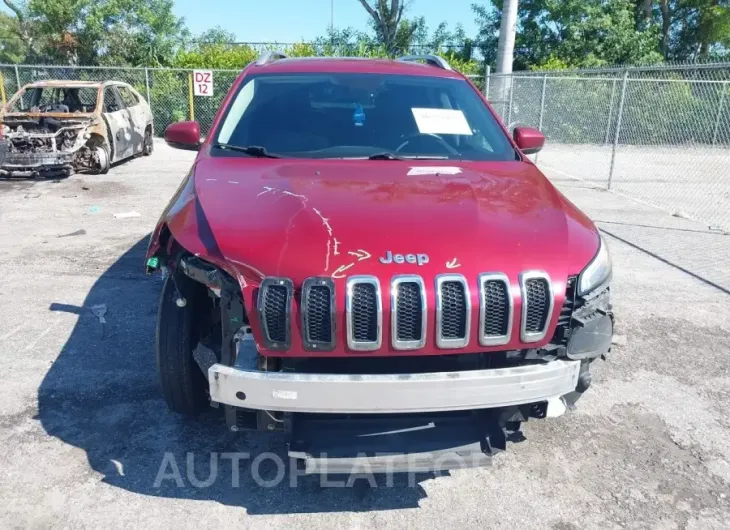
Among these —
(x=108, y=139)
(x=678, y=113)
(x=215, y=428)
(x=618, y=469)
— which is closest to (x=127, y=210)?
(x=108, y=139)

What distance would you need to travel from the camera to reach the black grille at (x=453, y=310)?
2.37 meters

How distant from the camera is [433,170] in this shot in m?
3.36

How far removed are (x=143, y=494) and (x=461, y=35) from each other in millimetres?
23828

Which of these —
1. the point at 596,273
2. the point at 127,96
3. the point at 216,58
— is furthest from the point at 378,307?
the point at 216,58

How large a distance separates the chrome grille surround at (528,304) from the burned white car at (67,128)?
32.9 ft

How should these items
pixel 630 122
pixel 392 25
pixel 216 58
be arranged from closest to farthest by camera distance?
pixel 630 122, pixel 216 58, pixel 392 25

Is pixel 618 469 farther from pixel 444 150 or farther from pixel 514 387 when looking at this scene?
pixel 444 150

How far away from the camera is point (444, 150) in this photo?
3.77 m

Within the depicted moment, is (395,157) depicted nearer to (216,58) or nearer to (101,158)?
(101,158)

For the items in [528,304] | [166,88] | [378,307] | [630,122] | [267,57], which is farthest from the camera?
[166,88]

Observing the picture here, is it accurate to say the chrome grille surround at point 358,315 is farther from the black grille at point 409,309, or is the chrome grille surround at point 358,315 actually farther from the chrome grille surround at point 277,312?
the chrome grille surround at point 277,312

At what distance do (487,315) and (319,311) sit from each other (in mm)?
651

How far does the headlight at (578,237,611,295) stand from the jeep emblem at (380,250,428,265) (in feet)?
2.24

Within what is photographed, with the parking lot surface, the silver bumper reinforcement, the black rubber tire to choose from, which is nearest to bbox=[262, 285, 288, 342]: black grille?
the silver bumper reinforcement
